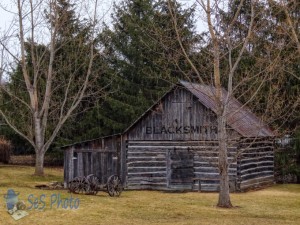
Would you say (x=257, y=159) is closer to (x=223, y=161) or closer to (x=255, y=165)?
(x=255, y=165)

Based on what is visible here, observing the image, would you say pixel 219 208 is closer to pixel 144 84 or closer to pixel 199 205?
pixel 199 205

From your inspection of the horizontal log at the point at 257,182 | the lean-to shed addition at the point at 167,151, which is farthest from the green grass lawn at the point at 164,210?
the lean-to shed addition at the point at 167,151

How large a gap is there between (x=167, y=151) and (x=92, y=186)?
241 inches

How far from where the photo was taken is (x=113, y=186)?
885 inches

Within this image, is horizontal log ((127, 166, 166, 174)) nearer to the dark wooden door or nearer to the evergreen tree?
the dark wooden door

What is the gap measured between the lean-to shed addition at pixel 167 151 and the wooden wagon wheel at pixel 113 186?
4285 mm

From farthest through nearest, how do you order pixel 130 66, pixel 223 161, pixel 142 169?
1. pixel 130 66
2. pixel 142 169
3. pixel 223 161

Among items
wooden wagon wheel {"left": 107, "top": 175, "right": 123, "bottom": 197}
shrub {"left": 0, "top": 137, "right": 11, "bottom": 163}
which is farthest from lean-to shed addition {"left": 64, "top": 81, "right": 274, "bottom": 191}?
shrub {"left": 0, "top": 137, "right": 11, "bottom": 163}

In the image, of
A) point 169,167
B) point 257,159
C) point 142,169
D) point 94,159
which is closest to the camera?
point 169,167

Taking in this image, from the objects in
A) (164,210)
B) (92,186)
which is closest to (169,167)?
(92,186)

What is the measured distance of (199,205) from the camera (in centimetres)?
2034

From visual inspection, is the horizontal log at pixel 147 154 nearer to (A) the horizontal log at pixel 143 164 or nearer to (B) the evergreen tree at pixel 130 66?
(A) the horizontal log at pixel 143 164

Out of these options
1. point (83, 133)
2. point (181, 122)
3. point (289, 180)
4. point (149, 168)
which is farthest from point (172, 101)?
point (83, 133)

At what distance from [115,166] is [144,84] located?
14.0m
